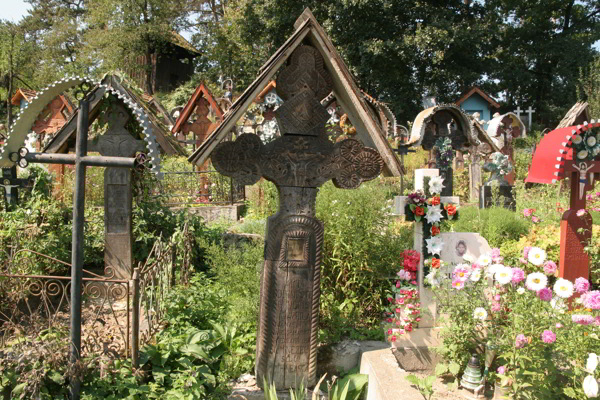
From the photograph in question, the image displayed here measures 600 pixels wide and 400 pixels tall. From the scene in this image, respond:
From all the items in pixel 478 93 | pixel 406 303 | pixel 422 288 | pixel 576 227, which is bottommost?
pixel 406 303

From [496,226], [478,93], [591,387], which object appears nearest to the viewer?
[591,387]

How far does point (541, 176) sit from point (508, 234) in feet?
6.67

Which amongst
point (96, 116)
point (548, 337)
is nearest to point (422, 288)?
point (548, 337)

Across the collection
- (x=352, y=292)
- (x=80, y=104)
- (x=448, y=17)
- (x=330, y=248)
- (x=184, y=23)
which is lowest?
(x=352, y=292)

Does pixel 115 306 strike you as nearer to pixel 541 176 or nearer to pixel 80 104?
pixel 80 104

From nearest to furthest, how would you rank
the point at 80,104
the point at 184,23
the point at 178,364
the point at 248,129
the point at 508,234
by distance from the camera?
1. the point at 80,104
2. the point at 178,364
3. the point at 508,234
4. the point at 248,129
5. the point at 184,23

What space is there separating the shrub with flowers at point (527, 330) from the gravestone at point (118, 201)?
4124 mm

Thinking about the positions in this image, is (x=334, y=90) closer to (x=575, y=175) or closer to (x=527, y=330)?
(x=527, y=330)

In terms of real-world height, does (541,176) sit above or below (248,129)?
below

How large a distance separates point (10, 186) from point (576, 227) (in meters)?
7.67

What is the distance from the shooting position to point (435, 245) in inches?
169

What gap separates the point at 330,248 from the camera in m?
5.04

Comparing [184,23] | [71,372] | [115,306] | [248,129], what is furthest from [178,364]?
[184,23]

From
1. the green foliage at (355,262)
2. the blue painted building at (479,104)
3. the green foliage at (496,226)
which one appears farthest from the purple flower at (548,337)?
the blue painted building at (479,104)
